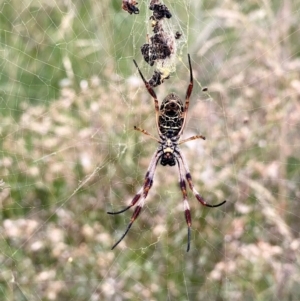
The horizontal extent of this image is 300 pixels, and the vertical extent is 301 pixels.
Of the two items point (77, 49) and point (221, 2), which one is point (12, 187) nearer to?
point (77, 49)


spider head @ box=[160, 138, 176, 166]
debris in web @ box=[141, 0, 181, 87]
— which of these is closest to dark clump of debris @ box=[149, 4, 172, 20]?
debris in web @ box=[141, 0, 181, 87]

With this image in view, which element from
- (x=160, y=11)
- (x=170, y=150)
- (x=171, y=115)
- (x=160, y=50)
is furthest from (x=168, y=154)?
(x=160, y=11)

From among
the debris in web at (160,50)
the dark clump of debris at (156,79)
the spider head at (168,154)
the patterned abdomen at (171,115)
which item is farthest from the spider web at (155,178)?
the patterned abdomen at (171,115)

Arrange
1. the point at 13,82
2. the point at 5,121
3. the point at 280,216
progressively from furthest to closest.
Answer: the point at 13,82 < the point at 5,121 < the point at 280,216

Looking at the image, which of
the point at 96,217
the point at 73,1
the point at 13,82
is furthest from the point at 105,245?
the point at 73,1

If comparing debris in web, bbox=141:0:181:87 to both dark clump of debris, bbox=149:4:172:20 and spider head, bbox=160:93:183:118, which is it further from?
spider head, bbox=160:93:183:118
